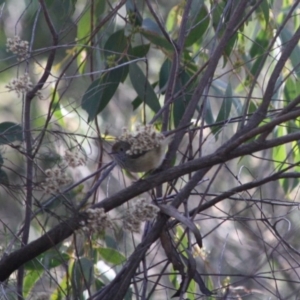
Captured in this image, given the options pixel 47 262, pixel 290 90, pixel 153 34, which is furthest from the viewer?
pixel 290 90

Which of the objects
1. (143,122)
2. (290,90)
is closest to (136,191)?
(143,122)

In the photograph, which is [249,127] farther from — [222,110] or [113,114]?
[113,114]

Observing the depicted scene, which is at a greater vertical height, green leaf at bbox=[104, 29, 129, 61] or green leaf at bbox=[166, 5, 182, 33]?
green leaf at bbox=[166, 5, 182, 33]

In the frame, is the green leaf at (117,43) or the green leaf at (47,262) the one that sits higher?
the green leaf at (117,43)

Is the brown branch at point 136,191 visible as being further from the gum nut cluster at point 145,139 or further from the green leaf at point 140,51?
the green leaf at point 140,51

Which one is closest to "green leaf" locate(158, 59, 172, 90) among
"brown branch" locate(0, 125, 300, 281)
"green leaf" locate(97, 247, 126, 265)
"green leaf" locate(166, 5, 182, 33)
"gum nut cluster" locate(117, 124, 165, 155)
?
"green leaf" locate(166, 5, 182, 33)

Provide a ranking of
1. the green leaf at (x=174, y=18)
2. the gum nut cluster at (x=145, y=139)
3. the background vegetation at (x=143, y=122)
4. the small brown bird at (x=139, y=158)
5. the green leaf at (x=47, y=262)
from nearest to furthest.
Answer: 1. the gum nut cluster at (x=145, y=139)
2. the background vegetation at (x=143, y=122)
3. the green leaf at (x=47, y=262)
4. the small brown bird at (x=139, y=158)
5. the green leaf at (x=174, y=18)

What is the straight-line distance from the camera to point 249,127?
1.70 m

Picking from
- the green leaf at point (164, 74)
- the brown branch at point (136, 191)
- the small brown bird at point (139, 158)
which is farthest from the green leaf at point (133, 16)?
the brown branch at point (136, 191)

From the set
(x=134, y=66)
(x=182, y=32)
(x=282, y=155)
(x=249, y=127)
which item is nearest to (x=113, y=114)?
(x=282, y=155)

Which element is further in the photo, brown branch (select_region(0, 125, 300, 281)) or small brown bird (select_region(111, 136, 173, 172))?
small brown bird (select_region(111, 136, 173, 172))

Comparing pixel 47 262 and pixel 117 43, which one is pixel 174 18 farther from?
pixel 47 262

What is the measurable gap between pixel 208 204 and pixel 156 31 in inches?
31.0

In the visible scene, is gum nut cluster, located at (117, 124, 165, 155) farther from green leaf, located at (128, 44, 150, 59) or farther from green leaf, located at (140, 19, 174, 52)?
green leaf, located at (128, 44, 150, 59)
